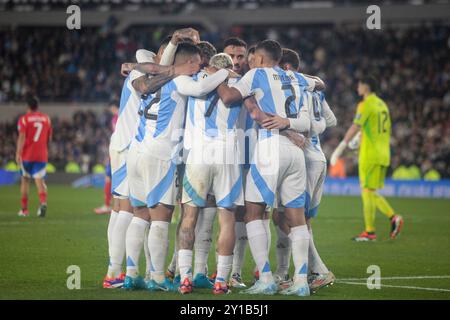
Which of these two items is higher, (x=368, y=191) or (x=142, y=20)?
(x=142, y=20)

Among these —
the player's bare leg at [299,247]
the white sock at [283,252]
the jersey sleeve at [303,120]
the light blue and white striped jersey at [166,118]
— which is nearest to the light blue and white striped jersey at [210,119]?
the light blue and white striped jersey at [166,118]

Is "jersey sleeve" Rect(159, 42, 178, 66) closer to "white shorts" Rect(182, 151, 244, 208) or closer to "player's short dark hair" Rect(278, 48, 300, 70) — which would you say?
"white shorts" Rect(182, 151, 244, 208)

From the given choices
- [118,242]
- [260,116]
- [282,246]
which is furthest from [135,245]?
[260,116]

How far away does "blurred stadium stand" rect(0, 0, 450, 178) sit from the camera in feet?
110

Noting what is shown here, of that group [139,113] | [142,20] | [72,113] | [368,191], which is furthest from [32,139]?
[142,20]

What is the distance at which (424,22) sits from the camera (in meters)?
36.3

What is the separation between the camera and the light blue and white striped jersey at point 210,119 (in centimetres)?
912

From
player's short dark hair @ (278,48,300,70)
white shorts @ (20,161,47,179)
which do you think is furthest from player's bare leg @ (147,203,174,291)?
white shorts @ (20,161,47,179)

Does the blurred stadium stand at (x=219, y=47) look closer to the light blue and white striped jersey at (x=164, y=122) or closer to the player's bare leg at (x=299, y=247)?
the player's bare leg at (x=299, y=247)

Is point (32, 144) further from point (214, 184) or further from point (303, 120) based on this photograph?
point (303, 120)

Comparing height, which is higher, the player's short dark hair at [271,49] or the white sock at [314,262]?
the player's short dark hair at [271,49]

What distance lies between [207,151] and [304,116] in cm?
117

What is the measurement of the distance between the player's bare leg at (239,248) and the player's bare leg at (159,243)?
908 mm

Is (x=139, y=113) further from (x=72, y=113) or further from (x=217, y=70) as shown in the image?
(x=72, y=113)
